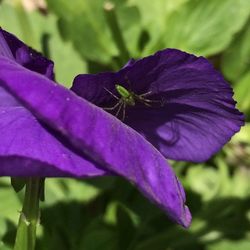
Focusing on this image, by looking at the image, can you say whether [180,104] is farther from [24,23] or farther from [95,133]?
[24,23]

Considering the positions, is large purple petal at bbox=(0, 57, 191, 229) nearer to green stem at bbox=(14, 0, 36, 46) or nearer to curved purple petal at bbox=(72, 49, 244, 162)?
curved purple petal at bbox=(72, 49, 244, 162)

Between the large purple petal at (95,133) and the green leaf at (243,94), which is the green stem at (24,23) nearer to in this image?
the green leaf at (243,94)

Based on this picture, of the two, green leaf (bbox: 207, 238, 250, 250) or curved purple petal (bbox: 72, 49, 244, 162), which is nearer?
curved purple petal (bbox: 72, 49, 244, 162)

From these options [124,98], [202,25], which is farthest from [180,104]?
[202,25]

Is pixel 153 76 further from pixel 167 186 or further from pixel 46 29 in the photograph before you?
pixel 46 29

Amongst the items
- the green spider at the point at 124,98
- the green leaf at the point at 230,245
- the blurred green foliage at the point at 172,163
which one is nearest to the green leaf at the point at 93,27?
the blurred green foliage at the point at 172,163

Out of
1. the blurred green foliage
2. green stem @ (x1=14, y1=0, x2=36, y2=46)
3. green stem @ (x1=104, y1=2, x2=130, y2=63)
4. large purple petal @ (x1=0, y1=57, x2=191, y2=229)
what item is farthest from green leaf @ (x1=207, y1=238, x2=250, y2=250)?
large purple petal @ (x1=0, y1=57, x2=191, y2=229)

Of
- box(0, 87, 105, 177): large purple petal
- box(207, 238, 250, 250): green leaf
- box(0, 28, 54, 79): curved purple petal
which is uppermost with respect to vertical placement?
box(0, 28, 54, 79): curved purple petal
